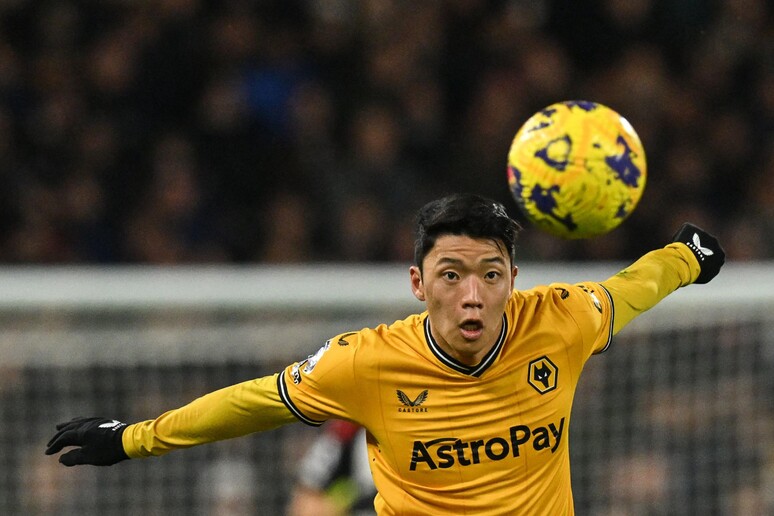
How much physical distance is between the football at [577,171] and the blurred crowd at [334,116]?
190 inches

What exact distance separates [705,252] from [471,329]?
3.63ft

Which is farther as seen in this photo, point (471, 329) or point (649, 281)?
point (649, 281)

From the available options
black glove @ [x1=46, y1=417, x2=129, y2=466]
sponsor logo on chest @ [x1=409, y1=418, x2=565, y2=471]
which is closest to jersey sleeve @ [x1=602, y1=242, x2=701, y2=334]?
sponsor logo on chest @ [x1=409, y1=418, x2=565, y2=471]

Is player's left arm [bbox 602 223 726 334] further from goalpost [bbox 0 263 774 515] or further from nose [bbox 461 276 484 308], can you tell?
goalpost [bbox 0 263 774 515]

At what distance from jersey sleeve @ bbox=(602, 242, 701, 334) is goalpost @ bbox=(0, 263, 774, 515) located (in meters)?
2.35

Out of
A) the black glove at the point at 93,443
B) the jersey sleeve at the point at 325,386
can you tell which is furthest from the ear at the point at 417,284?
the black glove at the point at 93,443

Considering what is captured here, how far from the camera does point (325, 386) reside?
157 inches

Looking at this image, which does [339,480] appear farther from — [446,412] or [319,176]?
[319,176]

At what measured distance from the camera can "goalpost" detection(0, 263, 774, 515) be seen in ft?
21.7

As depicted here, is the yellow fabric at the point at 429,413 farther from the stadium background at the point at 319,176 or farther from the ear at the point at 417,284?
the stadium background at the point at 319,176

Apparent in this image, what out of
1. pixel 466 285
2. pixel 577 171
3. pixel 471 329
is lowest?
pixel 471 329

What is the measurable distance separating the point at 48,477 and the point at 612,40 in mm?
6069

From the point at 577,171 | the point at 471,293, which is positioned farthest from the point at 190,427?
the point at 577,171

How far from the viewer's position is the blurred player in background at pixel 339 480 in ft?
21.5
